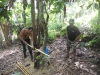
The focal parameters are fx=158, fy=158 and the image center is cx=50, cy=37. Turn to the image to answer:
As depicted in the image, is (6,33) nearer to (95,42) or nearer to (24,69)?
(24,69)

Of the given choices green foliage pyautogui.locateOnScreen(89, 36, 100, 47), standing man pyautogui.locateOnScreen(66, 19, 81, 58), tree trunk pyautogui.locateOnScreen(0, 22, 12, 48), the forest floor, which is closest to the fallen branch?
the forest floor

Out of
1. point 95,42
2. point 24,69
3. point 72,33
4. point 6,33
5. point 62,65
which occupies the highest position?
point 72,33

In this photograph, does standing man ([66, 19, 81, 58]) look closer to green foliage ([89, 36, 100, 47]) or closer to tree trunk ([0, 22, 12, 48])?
green foliage ([89, 36, 100, 47])

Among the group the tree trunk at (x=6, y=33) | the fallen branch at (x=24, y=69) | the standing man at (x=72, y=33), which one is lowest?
the fallen branch at (x=24, y=69)

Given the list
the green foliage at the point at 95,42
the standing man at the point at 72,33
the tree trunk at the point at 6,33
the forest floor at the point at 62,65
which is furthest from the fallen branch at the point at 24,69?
the tree trunk at the point at 6,33

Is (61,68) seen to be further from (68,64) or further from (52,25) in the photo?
(52,25)

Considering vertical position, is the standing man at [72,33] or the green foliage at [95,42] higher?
the standing man at [72,33]

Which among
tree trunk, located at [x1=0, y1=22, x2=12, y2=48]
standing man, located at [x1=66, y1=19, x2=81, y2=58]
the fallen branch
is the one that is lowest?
the fallen branch

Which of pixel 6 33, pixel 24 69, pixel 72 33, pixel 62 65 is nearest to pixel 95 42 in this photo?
pixel 72 33

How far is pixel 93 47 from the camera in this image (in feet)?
20.8

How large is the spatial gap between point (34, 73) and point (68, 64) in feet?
3.99

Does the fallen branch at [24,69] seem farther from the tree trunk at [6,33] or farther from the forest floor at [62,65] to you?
the tree trunk at [6,33]

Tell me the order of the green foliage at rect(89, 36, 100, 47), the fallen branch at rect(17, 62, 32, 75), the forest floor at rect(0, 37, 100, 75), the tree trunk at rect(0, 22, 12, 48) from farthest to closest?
the tree trunk at rect(0, 22, 12, 48) → the green foliage at rect(89, 36, 100, 47) → the fallen branch at rect(17, 62, 32, 75) → the forest floor at rect(0, 37, 100, 75)

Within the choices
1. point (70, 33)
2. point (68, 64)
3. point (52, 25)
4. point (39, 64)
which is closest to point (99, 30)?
point (70, 33)
